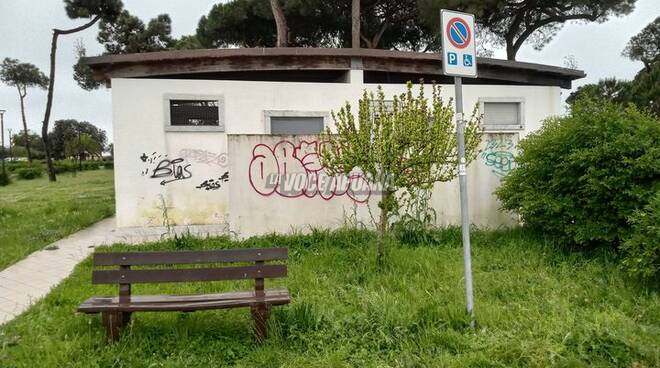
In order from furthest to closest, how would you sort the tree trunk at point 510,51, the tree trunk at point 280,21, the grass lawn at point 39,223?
the tree trunk at point 510,51
the tree trunk at point 280,21
the grass lawn at point 39,223

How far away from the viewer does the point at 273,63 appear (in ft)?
28.2

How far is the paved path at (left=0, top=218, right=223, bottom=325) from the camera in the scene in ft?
15.6

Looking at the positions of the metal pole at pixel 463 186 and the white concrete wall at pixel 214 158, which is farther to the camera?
the white concrete wall at pixel 214 158

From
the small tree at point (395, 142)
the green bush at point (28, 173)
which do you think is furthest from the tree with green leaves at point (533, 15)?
the green bush at point (28, 173)

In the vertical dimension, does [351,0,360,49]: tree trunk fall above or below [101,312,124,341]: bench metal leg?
above

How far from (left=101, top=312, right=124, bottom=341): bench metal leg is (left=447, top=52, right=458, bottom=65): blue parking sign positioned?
10.6ft

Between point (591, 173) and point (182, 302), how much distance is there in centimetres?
470

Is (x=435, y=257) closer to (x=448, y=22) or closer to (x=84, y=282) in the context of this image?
(x=448, y=22)

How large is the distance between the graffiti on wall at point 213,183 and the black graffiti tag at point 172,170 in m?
0.29

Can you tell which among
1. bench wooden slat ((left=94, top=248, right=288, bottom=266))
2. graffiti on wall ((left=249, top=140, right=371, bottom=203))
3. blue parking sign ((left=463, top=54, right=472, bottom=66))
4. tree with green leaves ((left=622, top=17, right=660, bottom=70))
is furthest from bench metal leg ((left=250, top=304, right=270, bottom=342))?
tree with green leaves ((left=622, top=17, right=660, bottom=70))

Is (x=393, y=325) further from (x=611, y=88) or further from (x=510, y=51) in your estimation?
(x=611, y=88)

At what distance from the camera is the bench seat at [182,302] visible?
3.22 metres

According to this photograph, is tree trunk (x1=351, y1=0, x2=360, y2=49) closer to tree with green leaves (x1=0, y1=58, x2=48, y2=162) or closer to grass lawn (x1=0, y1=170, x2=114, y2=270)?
grass lawn (x1=0, y1=170, x2=114, y2=270)

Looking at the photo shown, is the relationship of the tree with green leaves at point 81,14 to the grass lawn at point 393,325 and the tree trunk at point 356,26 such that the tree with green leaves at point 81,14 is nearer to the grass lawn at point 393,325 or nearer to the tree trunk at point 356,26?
the tree trunk at point 356,26
